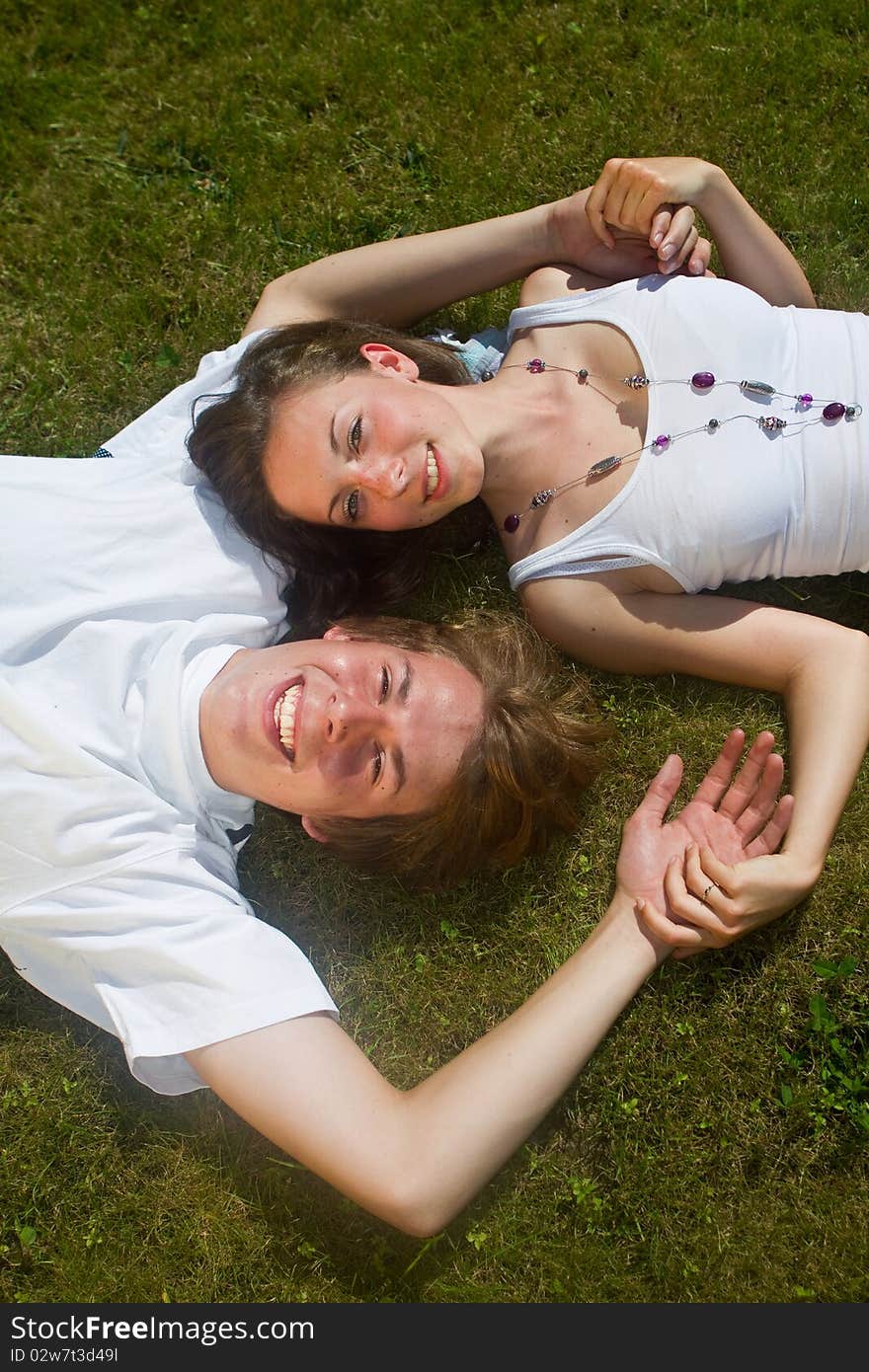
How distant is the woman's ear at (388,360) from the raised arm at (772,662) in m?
→ 0.94

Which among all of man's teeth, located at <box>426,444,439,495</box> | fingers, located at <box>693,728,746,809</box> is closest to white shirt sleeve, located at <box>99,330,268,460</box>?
man's teeth, located at <box>426,444,439,495</box>

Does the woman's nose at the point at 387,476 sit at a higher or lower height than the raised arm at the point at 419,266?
lower

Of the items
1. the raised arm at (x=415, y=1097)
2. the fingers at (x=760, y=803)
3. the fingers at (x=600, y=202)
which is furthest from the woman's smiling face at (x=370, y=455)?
the raised arm at (x=415, y=1097)

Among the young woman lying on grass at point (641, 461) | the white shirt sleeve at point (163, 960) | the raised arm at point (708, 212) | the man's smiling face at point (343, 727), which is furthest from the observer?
the raised arm at point (708, 212)

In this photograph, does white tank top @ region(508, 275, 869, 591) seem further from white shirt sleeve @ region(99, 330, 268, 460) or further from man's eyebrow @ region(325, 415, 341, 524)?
white shirt sleeve @ region(99, 330, 268, 460)

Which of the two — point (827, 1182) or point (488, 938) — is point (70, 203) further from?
point (827, 1182)

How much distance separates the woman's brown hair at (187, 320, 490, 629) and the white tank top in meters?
0.70

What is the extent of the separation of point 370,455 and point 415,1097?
2.16 metres

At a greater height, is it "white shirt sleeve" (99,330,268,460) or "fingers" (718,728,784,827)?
"white shirt sleeve" (99,330,268,460)

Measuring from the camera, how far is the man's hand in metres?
3.68

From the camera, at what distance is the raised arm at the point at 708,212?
13.0 ft

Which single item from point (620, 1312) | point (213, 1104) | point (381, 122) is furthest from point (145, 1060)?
point (381, 122)

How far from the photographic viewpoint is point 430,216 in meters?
4.92

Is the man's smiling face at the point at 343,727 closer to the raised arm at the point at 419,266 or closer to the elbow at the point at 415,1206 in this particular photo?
the elbow at the point at 415,1206
